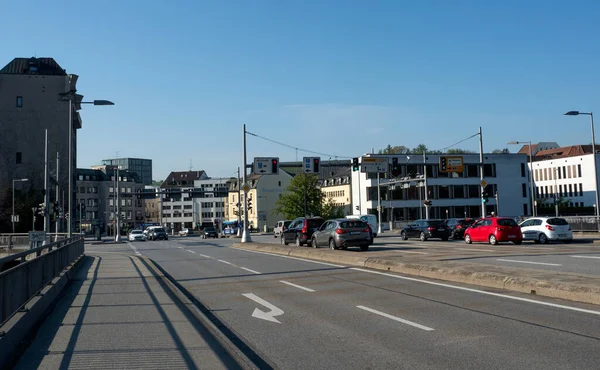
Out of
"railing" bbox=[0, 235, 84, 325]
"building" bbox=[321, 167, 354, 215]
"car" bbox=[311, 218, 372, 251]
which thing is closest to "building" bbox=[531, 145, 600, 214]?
"building" bbox=[321, 167, 354, 215]

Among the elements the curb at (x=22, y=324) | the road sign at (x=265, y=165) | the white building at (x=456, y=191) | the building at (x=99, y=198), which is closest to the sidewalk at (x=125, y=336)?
the curb at (x=22, y=324)

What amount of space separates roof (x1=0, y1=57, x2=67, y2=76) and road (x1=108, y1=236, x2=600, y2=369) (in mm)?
89914

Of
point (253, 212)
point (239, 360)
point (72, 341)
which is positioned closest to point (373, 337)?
point (239, 360)

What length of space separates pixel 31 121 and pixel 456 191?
69722 millimetres

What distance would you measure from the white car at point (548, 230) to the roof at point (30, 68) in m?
83.0

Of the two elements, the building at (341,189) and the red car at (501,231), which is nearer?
the red car at (501,231)

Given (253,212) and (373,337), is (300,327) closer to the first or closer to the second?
(373,337)

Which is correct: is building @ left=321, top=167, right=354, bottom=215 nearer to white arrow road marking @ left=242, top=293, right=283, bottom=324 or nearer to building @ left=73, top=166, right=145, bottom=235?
building @ left=73, top=166, right=145, bottom=235

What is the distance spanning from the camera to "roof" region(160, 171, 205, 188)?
592 feet

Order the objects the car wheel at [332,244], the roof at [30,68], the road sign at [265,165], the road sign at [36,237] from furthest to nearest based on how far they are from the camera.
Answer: the roof at [30,68] < the road sign at [265,165] < the road sign at [36,237] < the car wheel at [332,244]

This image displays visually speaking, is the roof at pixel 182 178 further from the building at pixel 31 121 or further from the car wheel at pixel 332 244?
the car wheel at pixel 332 244

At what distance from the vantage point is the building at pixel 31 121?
295 ft

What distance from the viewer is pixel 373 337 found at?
29.2 ft

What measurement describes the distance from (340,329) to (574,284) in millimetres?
5724
